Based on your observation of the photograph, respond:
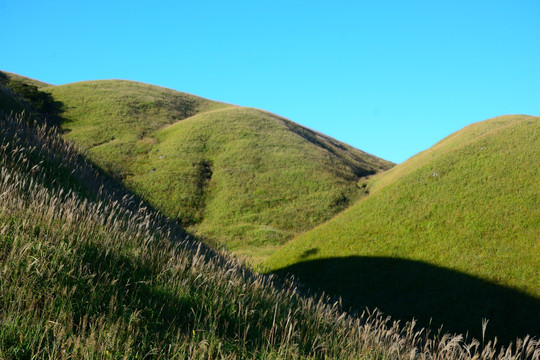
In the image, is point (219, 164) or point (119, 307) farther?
point (219, 164)

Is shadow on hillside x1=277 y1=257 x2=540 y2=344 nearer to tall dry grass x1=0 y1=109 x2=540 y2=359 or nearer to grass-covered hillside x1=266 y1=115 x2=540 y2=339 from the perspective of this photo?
grass-covered hillside x1=266 y1=115 x2=540 y2=339

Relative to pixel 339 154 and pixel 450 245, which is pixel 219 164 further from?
pixel 450 245

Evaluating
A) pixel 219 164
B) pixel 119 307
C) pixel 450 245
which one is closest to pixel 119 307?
pixel 119 307

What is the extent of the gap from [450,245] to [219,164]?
3882 centimetres

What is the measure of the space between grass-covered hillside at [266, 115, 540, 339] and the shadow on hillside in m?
0.06

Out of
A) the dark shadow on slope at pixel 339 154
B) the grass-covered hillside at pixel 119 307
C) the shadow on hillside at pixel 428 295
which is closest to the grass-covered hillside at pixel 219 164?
the dark shadow on slope at pixel 339 154

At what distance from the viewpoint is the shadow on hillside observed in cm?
1973

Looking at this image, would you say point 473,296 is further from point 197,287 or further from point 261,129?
point 261,129

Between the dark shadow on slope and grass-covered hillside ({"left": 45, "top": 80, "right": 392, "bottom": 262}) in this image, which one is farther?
the dark shadow on slope

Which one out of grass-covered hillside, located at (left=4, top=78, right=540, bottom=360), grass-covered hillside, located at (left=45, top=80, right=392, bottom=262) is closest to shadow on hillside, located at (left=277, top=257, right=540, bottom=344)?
grass-covered hillside, located at (left=45, top=80, right=392, bottom=262)

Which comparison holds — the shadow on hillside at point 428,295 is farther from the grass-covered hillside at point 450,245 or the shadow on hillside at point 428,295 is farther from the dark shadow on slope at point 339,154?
the dark shadow on slope at point 339,154

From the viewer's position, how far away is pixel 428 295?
22859 millimetres

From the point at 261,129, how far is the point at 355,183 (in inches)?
898

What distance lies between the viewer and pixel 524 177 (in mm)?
31812
